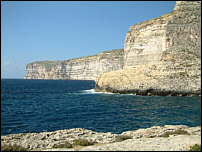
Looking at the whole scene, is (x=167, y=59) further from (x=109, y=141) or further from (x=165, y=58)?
(x=109, y=141)

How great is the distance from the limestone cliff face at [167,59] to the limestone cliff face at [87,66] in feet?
243

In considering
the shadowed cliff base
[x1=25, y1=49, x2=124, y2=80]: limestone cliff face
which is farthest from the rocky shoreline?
[x1=25, y1=49, x2=124, y2=80]: limestone cliff face

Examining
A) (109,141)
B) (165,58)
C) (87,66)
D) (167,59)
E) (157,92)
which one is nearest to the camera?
(109,141)

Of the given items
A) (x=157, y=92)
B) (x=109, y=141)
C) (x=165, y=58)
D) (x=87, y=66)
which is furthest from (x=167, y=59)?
(x=87, y=66)

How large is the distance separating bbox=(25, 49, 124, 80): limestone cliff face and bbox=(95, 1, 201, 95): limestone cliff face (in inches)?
2920

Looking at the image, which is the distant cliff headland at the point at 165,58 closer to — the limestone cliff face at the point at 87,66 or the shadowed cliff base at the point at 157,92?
the shadowed cliff base at the point at 157,92

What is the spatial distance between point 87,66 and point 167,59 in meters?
109

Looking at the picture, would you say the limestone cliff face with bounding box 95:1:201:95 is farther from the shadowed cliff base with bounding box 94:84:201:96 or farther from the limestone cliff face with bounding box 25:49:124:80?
the limestone cliff face with bounding box 25:49:124:80

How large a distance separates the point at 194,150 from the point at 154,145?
217 centimetres

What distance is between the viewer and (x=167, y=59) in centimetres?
5044

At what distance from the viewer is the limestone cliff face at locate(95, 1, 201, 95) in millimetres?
46438

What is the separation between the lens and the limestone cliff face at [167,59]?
46.4 m

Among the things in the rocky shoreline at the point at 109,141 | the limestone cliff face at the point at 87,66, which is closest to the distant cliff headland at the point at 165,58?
the rocky shoreline at the point at 109,141

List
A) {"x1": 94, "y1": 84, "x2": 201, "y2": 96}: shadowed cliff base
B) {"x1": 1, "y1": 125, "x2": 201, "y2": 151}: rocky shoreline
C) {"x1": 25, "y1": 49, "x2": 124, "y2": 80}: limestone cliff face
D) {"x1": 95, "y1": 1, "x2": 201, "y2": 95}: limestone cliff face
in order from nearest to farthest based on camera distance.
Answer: {"x1": 1, "y1": 125, "x2": 201, "y2": 151}: rocky shoreline
{"x1": 94, "y1": 84, "x2": 201, "y2": 96}: shadowed cliff base
{"x1": 95, "y1": 1, "x2": 201, "y2": 95}: limestone cliff face
{"x1": 25, "y1": 49, "x2": 124, "y2": 80}: limestone cliff face
